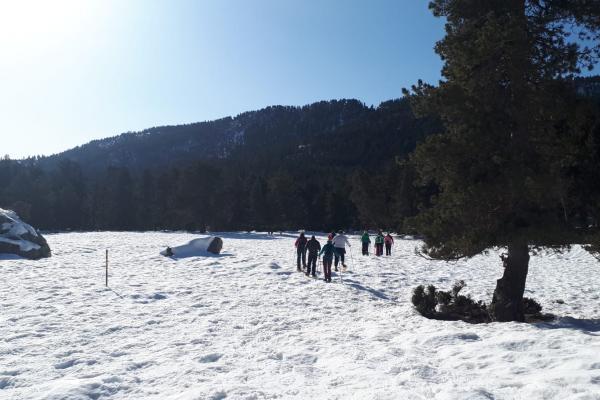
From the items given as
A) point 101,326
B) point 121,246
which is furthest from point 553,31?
point 121,246

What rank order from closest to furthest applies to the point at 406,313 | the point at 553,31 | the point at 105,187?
1. the point at 553,31
2. the point at 406,313
3. the point at 105,187

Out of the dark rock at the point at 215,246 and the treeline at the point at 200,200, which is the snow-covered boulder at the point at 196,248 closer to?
the dark rock at the point at 215,246

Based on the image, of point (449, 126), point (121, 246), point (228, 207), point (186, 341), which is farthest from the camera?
point (228, 207)

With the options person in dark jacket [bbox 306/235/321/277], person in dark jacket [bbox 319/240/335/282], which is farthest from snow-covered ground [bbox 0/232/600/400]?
person in dark jacket [bbox 306/235/321/277]

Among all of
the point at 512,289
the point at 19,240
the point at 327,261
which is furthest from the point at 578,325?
the point at 19,240

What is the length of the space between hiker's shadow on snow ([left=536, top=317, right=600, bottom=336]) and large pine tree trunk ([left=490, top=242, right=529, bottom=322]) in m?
0.91

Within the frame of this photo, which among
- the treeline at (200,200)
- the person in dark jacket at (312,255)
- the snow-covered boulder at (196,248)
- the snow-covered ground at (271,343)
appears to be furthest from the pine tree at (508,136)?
the treeline at (200,200)

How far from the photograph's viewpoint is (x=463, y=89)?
9.73 metres

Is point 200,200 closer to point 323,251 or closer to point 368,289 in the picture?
point 323,251

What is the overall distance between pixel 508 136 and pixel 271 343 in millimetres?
7150

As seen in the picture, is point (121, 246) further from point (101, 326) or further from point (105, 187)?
Result: point (105, 187)

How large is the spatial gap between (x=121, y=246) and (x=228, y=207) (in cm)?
4051

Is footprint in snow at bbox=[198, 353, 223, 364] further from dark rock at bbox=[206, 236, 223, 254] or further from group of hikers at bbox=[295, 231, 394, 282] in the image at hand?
dark rock at bbox=[206, 236, 223, 254]

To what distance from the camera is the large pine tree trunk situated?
987 centimetres
